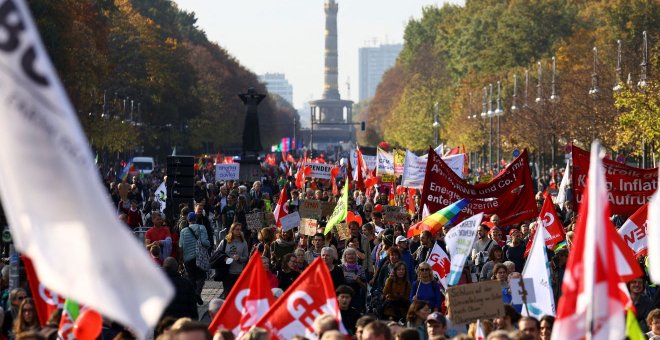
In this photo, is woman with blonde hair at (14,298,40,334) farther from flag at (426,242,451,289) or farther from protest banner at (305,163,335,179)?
protest banner at (305,163,335,179)

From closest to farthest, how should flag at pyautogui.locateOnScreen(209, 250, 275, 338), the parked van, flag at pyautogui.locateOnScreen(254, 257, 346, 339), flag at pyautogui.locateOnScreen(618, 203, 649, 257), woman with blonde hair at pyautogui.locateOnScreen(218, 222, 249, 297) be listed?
flag at pyautogui.locateOnScreen(254, 257, 346, 339), flag at pyautogui.locateOnScreen(209, 250, 275, 338), flag at pyautogui.locateOnScreen(618, 203, 649, 257), woman with blonde hair at pyautogui.locateOnScreen(218, 222, 249, 297), the parked van

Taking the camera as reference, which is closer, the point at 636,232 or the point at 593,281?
the point at 593,281

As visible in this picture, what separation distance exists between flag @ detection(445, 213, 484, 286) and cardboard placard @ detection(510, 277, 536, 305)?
137 centimetres

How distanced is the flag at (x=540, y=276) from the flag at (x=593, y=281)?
480 cm

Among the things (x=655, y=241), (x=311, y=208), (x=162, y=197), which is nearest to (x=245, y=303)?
(x=655, y=241)

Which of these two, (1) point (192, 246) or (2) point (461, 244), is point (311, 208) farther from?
(2) point (461, 244)

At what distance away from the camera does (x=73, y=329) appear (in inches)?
379

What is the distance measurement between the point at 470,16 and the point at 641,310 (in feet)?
332

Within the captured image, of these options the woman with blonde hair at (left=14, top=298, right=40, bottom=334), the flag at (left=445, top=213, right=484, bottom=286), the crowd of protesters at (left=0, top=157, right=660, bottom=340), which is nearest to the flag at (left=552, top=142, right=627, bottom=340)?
the crowd of protesters at (left=0, top=157, right=660, bottom=340)

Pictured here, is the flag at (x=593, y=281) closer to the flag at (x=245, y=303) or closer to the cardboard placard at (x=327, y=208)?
the flag at (x=245, y=303)

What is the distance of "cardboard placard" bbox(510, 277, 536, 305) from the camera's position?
12.4 metres

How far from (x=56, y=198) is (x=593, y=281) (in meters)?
2.31

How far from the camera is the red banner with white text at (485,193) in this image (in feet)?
65.4

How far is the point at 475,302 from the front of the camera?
451 inches
